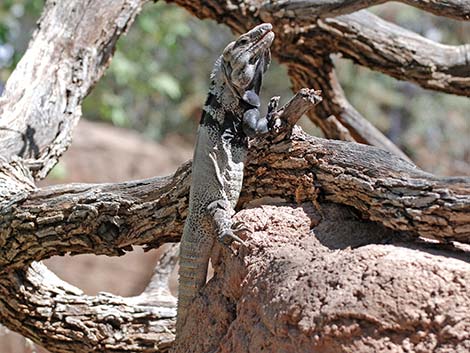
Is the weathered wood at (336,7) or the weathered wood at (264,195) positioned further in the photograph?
the weathered wood at (336,7)

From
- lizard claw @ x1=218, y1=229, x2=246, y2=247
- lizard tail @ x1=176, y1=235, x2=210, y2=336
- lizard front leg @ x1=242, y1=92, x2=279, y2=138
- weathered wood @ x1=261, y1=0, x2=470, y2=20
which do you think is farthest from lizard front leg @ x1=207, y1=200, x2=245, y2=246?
weathered wood @ x1=261, y1=0, x2=470, y2=20

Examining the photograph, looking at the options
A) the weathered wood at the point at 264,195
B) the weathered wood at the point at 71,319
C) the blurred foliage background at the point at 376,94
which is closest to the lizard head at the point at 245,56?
the weathered wood at the point at 264,195

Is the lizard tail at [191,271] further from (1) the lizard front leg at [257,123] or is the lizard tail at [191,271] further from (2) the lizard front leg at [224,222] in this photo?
(1) the lizard front leg at [257,123]

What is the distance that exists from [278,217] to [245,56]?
0.58 m

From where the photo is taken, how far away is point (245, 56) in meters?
2.98

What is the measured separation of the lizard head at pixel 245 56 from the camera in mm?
2977

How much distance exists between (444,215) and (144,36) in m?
7.89

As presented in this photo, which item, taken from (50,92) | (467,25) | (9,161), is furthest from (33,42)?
(467,25)

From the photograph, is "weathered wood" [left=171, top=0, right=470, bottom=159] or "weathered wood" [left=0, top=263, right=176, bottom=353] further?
"weathered wood" [left=171, top=0, right=470, bottom=159]

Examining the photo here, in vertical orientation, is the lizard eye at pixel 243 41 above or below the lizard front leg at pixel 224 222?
above

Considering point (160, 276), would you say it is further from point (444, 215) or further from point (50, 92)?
point (444, 215)

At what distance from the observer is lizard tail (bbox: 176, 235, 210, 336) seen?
9.87ft

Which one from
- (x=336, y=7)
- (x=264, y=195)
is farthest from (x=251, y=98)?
(x=336, y=7)

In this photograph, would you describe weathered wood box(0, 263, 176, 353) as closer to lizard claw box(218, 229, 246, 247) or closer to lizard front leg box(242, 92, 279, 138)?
lizard claw box(218, 229, 246, 247)
